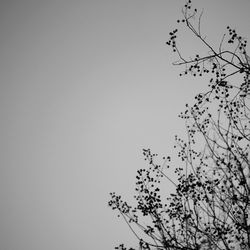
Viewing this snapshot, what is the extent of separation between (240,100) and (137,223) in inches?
154

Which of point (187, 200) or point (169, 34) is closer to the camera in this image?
point (169, 34)

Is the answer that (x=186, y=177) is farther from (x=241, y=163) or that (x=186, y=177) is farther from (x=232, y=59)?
(x=232, y=59)

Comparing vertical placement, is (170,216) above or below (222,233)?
above

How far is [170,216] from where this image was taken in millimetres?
6664

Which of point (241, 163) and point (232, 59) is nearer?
point (232, 59)

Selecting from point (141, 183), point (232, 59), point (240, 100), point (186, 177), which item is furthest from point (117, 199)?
point (232, 59)

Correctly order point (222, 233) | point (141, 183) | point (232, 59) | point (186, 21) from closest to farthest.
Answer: point (232, 59) → point (186, 21) → point (222, 233) → point (141, 183)

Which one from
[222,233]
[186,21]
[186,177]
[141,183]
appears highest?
[186,21]

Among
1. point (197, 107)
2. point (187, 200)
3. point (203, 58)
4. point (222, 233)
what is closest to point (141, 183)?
point (187, 200)

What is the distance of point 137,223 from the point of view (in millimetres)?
6141

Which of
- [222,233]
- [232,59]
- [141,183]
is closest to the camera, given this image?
[232,59]

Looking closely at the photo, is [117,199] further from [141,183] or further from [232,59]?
[232,59]

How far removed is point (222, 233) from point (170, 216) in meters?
1.41

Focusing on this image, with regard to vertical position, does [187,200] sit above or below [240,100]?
below
